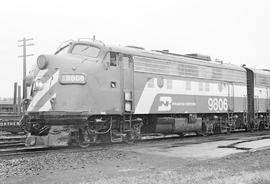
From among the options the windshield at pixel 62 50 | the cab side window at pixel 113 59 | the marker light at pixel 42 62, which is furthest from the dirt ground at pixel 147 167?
the windshield at pixel 62 50

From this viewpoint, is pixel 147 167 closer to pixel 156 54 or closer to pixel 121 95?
pixel 121 95

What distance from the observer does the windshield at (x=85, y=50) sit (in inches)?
557

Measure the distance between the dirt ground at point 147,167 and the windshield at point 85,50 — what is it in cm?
425

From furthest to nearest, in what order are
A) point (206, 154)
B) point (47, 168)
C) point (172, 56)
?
point (172, 56), point (206, 154), point (47, 168)

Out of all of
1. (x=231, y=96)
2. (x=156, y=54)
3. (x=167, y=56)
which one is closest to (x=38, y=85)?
(x=156, y=54)

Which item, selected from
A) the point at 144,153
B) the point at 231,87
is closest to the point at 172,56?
the point at 231,87

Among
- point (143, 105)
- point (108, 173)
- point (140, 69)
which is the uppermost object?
point (140, 69)

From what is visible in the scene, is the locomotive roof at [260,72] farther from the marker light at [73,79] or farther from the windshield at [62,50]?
the marker light at [73,79]

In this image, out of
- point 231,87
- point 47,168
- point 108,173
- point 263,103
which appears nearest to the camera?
point 108,173

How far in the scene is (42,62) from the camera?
12883 mm

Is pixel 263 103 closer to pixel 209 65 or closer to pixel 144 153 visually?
pixel 209 65

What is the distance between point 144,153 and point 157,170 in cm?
299

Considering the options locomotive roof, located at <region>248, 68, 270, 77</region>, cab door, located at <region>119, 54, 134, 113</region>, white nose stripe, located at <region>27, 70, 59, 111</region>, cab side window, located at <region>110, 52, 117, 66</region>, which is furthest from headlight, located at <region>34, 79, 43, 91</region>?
locomotive roof, located at <region>248, 68, 270, 77</region>

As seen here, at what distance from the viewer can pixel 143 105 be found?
15.2m
